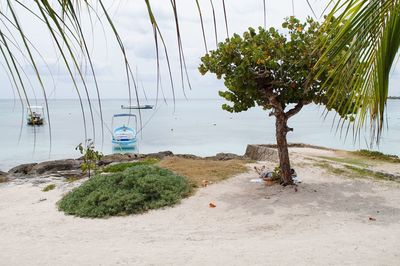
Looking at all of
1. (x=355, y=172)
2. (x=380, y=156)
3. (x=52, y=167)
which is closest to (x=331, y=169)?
(x=355, y=172)

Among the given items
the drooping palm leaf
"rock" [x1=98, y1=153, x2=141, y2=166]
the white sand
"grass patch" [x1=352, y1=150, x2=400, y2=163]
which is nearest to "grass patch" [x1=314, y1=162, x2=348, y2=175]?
the white sand

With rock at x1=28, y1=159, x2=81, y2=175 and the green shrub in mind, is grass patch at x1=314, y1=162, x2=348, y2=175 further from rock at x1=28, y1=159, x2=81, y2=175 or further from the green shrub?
rock at x1=28, y1=159, x2=81, y2=175

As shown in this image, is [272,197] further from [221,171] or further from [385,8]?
[385,8]

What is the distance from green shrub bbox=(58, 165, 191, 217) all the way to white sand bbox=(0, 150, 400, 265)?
0.33 metres

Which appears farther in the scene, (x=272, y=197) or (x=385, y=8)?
(x=272, y=197)

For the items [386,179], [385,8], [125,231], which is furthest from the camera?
[386,179]

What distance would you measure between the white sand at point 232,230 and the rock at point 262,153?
358cm

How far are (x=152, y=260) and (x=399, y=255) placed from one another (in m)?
3.57

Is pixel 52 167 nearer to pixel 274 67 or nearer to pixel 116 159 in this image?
pixel 116 159

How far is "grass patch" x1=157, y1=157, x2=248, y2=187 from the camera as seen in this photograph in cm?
1160

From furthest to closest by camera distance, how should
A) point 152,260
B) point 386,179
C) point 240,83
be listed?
point 386,179, point 240,83, point 152,260

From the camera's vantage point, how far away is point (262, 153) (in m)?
15.9

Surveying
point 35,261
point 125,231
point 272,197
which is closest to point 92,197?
point 125,231

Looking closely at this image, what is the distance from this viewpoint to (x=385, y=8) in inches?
58.3
